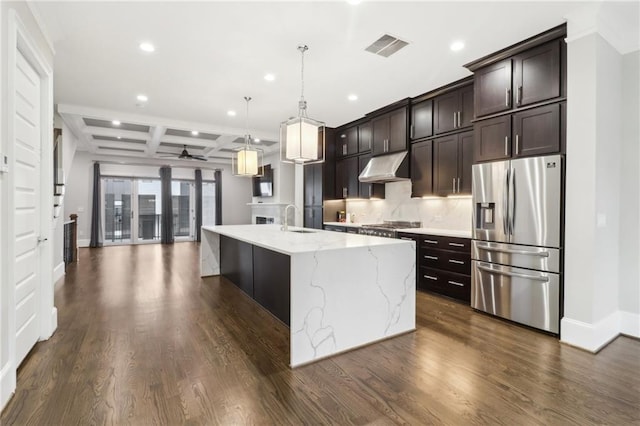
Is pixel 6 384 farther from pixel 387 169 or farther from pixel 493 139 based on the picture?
pixel 387 169

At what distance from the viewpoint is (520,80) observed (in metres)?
3.18

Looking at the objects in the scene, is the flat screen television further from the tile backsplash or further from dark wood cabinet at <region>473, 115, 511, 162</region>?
dark wood cabinet at <region>473, 115, 511, 162</region>

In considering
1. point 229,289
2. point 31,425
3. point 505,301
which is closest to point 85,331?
point 31,425

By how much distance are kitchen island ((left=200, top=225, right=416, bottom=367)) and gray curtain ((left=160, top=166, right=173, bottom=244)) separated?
7.65 m

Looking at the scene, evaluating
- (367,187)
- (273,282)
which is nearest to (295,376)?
(273,282)

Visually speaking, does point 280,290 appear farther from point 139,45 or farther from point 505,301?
point 139,45

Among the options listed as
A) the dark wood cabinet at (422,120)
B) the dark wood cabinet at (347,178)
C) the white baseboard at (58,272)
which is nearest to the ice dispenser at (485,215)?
the dark wood cabinet at (422,120)

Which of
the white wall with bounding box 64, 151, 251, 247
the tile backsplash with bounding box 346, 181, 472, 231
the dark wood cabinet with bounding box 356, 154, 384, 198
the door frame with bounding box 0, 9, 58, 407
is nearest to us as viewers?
the door frame with bounding box 0, 9, 58, 407

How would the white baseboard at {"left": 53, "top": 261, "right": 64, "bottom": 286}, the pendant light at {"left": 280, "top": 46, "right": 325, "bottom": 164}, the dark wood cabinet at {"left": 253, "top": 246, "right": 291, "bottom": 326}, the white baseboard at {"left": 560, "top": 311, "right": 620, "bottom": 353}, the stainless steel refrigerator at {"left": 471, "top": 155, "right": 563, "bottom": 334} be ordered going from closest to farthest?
the white baseboard at {"left": 560, "top": 311, "right": 620, "bottom": 353}, the stainless steel refrigerator at {"left": 471, "top": 155, "right": 563, "bottom": 334}, the pendant light at {"left": 280, "top": 46, "right": 325, "bottom": 164}, the dark wood cabinet at {"left": 253, "top": 246, "right": 291, "bottom": 326}, the white baseboard at {"left": 53, "top": 261, "right": 64, "bottom": 286}

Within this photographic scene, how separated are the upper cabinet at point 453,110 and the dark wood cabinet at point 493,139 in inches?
23.8

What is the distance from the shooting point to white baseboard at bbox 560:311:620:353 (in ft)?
8.66

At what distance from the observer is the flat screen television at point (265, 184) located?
9.23m

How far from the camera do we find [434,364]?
7.84 feet

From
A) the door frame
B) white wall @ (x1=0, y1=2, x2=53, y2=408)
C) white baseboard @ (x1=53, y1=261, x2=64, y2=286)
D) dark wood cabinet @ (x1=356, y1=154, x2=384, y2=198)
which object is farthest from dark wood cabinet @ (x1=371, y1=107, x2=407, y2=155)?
white baseboard @ (x1=53, y1=261, x2=64, y2=286)
